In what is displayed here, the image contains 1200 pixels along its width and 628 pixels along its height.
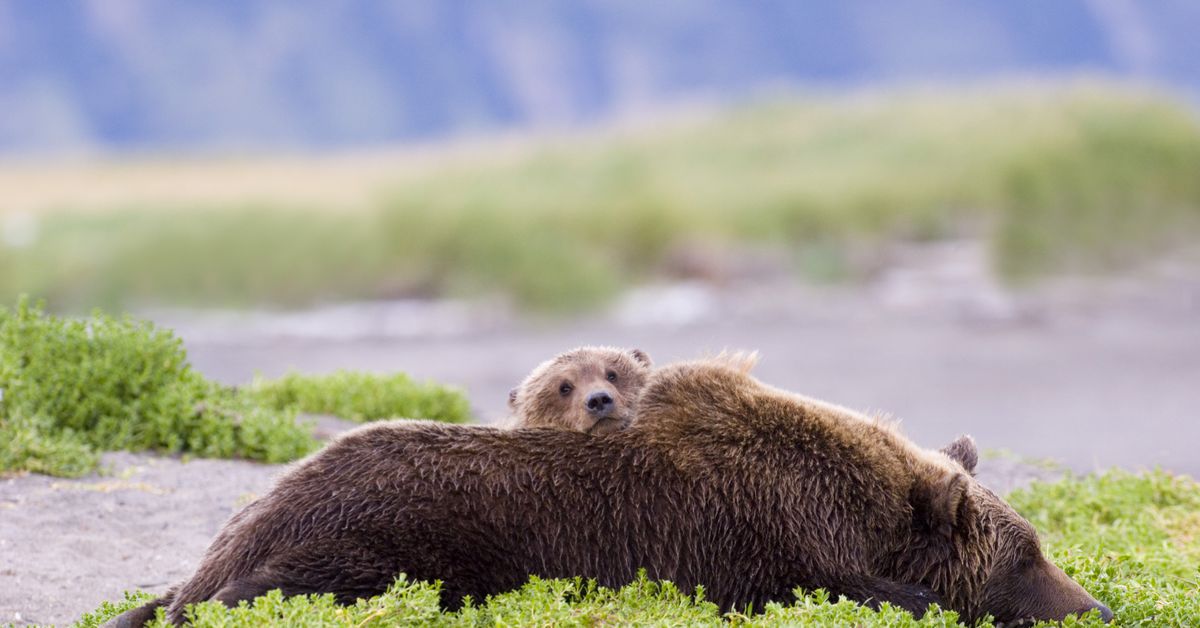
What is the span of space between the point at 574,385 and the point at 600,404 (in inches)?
24.1

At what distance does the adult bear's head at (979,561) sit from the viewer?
4859mm

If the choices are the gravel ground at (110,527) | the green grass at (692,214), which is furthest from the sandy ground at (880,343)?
the gravel ground at (110,527)

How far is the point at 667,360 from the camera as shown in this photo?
5.63 m

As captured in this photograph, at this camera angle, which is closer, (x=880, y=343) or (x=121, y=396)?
(x=121, y=396)

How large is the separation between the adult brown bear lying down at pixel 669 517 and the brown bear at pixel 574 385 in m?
0.62

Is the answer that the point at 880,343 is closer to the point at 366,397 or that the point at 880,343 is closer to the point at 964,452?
the point at 366,397

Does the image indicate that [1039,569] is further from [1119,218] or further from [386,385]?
[1119,218]

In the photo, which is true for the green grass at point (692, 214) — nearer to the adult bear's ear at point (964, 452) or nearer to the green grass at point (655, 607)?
the green grass at point (655, 607)

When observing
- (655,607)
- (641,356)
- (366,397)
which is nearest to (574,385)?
(641,356)

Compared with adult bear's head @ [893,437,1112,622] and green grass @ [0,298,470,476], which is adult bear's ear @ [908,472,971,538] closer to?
adult bear's head @ [893,437,1112,622]

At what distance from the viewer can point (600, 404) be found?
18.0 feet

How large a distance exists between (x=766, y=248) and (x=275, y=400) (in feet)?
51.6

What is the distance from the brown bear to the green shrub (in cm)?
301

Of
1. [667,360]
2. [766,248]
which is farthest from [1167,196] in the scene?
[667,360]
